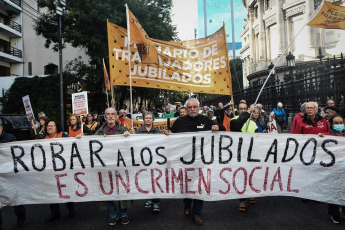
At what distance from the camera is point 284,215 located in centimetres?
451

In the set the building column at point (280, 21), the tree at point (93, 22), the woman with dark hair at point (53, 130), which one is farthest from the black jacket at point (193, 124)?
the building column at point (280, 21)

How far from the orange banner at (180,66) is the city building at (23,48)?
26.0m

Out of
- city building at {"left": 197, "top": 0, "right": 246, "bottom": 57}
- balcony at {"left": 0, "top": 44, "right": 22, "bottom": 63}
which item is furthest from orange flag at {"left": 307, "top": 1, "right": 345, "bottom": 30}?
city building at {"left": 197, "top": 0, "right": 246, "bottom": 57}

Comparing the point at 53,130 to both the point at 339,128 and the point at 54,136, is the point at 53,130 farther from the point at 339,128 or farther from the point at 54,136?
the point at 339,128

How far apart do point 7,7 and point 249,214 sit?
3293 cm

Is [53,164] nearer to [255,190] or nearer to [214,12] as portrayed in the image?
[255,190]

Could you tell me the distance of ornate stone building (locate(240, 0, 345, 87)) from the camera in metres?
27.4

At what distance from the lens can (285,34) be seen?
31.3 meters

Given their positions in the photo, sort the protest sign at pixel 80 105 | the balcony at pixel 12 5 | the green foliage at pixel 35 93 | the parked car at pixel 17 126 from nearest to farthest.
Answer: the protest sign at pixel 80 105, the parked car at pixel 17 126, the green foliage at pixel 35 93, the balcony at pixel 12 5

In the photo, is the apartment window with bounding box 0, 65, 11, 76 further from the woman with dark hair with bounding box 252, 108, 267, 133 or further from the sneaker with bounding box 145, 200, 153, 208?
the woman with dark hair with bounding box 252, 108, 267, 133

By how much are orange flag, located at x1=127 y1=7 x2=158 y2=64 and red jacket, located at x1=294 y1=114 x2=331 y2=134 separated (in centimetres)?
288

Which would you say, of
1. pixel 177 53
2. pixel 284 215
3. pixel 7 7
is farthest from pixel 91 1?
pixel 284 215

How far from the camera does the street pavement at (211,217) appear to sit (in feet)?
13.8

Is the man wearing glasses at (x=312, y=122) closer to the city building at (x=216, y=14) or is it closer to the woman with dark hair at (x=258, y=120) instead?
the woman with dark hair at (x=258, y=120)
